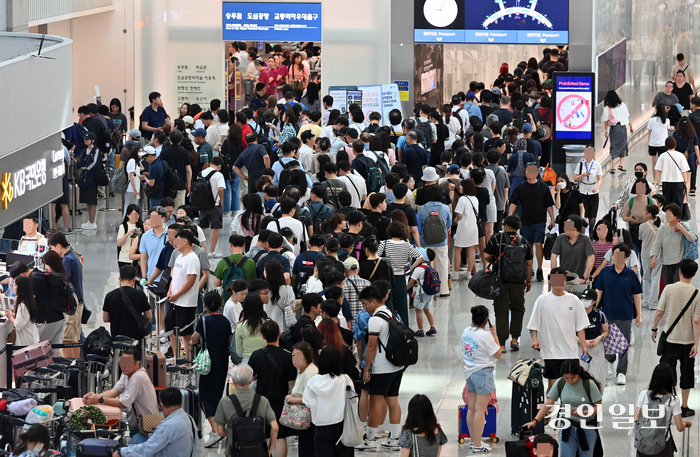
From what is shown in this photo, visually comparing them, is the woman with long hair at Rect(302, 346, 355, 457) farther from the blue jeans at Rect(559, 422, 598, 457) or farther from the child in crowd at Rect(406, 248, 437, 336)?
the child in crowd at Rect(406, 248, 437, 336)

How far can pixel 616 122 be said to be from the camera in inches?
A: 742

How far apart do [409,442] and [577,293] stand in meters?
3.23

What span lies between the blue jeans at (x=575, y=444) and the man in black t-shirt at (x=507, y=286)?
2.72 m

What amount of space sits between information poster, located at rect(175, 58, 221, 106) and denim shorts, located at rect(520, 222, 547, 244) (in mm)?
10343

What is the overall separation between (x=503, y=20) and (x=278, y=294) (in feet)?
42.4

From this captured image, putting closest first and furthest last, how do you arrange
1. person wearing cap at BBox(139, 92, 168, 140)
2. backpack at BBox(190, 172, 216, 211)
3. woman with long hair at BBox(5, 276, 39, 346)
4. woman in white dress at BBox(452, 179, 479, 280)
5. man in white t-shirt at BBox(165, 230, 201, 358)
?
woman with long hair at BBox(5, 276, 39, 346) < man in white t-shirt at BBox(165, 230, 201, 358) < woman in white dress at BBox(452, 179, 479, 280) < backpack at BBox(190, 172, 216, 211) < person wearing cap at BBox(139, 92, 168, 140)

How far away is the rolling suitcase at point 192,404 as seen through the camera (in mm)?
7469

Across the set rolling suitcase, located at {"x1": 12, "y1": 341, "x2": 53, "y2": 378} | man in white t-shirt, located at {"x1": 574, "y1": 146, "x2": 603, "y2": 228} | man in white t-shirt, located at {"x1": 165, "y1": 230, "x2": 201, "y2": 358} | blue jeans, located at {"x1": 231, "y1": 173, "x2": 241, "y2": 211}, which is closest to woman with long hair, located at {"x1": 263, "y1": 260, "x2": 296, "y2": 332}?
man in white t-shirt, located at {"x1": 165, "y1": 230, "x2": 201, "y2": 358}

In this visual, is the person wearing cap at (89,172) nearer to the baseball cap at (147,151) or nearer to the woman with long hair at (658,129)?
the baseball cap at (147,151)

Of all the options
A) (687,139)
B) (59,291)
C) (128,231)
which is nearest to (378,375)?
(59,291)

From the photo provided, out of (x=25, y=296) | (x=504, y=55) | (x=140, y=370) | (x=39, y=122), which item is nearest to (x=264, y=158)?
(x=39, y=122)

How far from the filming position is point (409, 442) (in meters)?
6.57

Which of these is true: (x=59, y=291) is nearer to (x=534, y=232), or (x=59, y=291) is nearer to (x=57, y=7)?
(x=534, y=232)

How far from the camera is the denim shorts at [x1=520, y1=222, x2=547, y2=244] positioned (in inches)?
477
